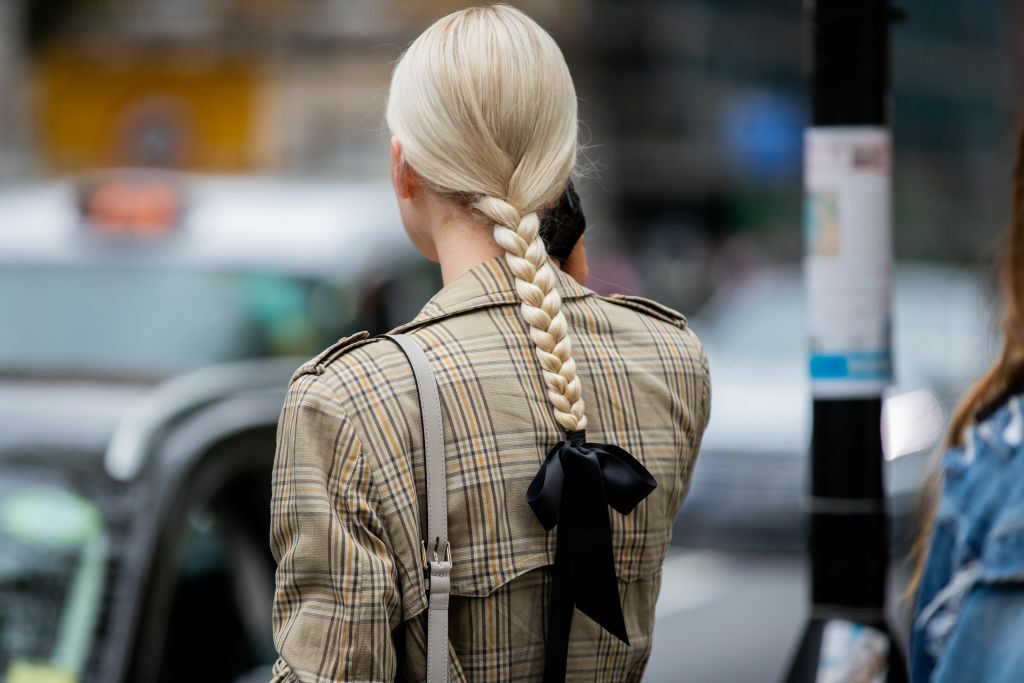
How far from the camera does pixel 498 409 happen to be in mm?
1769

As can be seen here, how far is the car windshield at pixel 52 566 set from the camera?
303 centimetres

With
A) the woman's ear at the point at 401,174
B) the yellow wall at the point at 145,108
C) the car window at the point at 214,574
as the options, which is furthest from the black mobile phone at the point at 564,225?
the yellow wall at the point at 145,108

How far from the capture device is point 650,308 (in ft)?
6.64

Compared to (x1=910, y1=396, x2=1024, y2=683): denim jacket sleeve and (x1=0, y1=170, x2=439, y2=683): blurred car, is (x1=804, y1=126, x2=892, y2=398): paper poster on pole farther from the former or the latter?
(x1=0, y1=170, x2=439, y2=683): blurred car

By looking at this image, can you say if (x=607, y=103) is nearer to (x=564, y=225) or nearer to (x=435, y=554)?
(x=564, y=225)

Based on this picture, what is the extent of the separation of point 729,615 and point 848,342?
3437mm

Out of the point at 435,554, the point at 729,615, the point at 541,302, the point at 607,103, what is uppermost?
the point at 607,103

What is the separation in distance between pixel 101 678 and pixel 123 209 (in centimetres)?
213

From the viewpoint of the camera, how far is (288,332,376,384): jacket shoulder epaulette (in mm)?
1706

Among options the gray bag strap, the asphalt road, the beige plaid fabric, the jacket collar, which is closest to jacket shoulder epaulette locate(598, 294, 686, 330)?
the beige plaid fabric

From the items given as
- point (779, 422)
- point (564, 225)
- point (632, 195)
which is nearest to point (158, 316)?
point (564, 225)

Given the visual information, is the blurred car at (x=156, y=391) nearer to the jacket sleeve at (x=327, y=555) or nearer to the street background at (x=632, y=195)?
the street background at (x=632, y=195)

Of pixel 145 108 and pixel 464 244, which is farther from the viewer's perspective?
pixel 145 108

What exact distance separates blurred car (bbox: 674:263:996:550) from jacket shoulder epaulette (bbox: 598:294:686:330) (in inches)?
190
